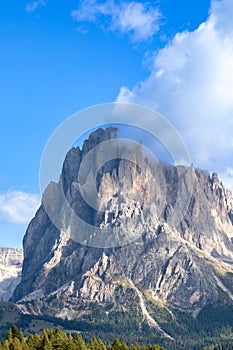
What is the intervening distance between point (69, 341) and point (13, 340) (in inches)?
541

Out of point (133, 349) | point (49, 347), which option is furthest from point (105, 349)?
point (49, 347)

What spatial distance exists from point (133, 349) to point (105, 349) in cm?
713

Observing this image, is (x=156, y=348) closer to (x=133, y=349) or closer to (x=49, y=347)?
(x=133, y=349)

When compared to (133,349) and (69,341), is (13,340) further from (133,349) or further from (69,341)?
(133,349)

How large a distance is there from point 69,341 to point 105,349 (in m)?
15.0

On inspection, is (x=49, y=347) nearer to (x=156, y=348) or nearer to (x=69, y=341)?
(x=69, y=341)

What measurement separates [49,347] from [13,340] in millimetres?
8995

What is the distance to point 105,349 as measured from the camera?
168375 millimetres

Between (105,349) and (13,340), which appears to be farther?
(105,349)

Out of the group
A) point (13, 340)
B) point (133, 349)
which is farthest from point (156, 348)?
point (13, 340)

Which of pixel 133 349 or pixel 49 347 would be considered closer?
pixel 49 347

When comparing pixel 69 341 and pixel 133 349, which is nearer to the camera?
pixel 69 341

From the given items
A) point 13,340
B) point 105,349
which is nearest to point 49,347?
point 13,340

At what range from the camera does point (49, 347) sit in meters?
148
